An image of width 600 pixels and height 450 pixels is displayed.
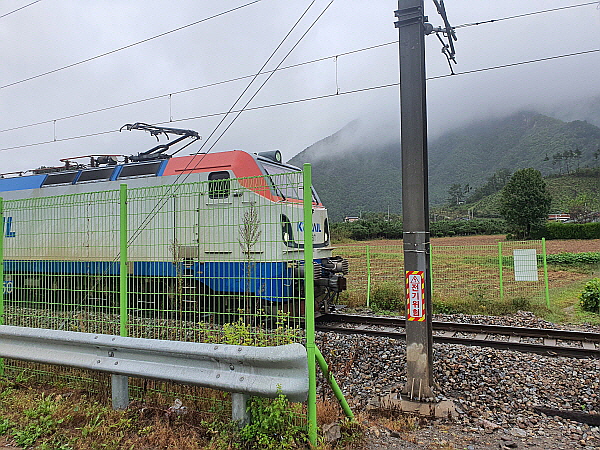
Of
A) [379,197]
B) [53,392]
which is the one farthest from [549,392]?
[379,197]

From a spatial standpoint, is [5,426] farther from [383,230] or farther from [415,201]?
[383,230]

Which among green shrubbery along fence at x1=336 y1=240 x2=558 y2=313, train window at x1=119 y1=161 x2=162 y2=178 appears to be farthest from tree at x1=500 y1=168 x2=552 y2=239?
train window at x1=119 y1=161 x2=162 y2=178

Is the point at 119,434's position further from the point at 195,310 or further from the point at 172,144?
the point at 172,144

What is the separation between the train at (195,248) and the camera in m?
4.31

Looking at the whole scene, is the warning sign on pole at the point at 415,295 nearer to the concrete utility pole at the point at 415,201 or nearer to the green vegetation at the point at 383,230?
the concrete utility pole at the point at 415,201

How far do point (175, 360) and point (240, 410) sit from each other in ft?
2.49

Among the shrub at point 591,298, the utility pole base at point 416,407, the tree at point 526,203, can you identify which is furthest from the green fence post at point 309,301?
the tree at point 526,203

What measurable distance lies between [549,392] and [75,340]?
544 centimetres

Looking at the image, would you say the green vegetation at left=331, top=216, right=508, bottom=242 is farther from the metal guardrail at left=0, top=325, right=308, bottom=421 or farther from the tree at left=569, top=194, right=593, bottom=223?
the metal guardrail at left=0, top=325, right=308, bottom=421

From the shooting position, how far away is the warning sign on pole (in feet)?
17.4

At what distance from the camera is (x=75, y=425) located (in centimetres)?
426

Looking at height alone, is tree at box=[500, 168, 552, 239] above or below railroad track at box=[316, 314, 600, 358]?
above

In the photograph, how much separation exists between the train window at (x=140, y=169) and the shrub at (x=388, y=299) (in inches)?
256

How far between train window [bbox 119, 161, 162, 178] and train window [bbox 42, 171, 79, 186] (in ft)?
5.60
